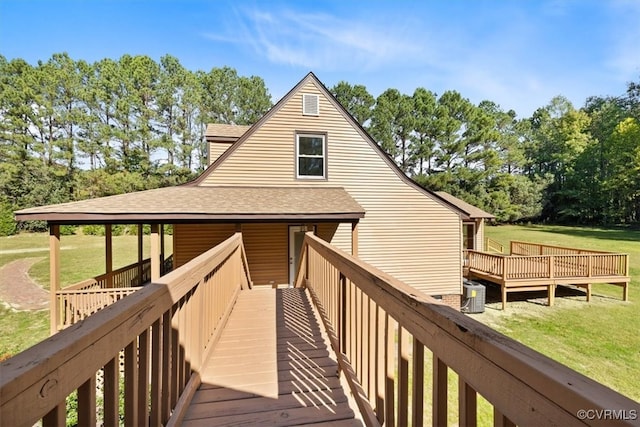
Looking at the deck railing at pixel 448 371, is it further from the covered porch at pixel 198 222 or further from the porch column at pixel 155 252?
the porch column at pixel 155 252

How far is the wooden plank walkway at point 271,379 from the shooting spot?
202 cm

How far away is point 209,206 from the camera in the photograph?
23.0ft

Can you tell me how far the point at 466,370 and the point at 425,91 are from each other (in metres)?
32.7

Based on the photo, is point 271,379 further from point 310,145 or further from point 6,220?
point 6,220

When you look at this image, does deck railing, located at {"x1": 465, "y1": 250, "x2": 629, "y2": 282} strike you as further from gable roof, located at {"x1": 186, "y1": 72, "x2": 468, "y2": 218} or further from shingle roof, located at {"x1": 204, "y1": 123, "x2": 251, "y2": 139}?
shingle roof, located at {"x1": 204, "y1": 123, "x2": 251, "y2": 139}

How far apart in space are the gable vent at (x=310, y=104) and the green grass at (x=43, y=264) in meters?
9.29

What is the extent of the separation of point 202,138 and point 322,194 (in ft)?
81.1

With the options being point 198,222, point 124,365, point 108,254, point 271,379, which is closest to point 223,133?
point 198,222

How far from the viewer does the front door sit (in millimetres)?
9297

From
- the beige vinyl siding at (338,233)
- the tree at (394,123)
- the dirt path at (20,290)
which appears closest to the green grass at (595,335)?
the beige vinyl siding at (338,233)

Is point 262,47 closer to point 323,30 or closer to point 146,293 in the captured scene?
point 323,30

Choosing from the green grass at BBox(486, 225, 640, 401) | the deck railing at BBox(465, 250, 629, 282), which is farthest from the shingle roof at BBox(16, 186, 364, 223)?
the deck railing at BBox(465, 250, 629, 282)

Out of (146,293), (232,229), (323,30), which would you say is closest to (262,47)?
(323,30)

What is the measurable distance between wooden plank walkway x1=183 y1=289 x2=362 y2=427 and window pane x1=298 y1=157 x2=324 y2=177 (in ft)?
20.7
